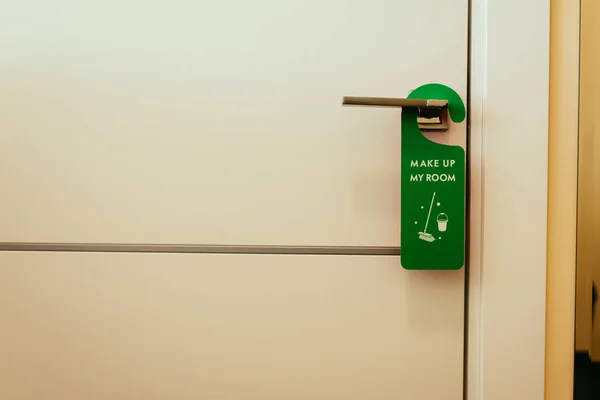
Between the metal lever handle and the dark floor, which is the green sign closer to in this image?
the metal lever handle

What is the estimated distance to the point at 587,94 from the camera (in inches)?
19.1

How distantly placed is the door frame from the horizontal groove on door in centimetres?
14

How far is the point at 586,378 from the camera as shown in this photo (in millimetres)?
494

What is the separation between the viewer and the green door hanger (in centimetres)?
49

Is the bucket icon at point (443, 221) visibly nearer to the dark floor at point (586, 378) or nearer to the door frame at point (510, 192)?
the door frame at point (510, 192)

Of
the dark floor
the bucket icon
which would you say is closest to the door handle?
the bucket icon

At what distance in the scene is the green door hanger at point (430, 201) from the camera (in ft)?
1.60

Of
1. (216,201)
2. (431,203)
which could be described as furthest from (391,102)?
(216,201)

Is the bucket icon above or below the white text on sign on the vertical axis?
below

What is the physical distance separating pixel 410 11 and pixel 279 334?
1.63ft

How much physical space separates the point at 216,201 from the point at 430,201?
0.30 metres

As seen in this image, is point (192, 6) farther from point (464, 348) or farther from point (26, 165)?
point (464, 348)

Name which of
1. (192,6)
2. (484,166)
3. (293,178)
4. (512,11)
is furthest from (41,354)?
(512,11)

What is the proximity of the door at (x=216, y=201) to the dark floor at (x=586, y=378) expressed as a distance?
6.2 inches
